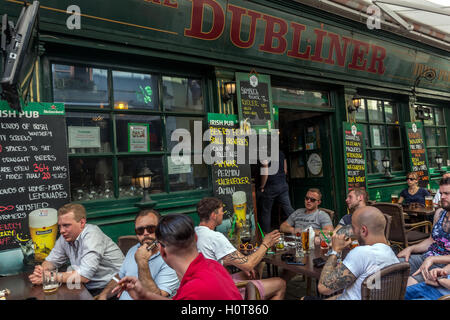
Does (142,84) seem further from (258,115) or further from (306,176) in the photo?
(306,176)

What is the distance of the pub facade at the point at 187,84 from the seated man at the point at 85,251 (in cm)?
103

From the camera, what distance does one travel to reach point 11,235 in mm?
3346

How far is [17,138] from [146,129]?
5.23ft

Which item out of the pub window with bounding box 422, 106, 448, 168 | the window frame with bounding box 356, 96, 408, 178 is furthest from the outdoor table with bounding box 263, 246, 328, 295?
the pub window with bounding box 422, 106, 448, 168

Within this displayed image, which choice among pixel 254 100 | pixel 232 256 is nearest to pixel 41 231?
pixel 232 256

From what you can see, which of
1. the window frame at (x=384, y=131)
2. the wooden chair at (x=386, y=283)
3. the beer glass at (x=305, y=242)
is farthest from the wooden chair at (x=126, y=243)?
the window frame at (x=384, y=131)

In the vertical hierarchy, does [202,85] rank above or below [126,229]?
above

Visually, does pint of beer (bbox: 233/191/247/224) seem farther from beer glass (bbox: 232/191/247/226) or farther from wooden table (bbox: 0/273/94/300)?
wooden table (bbox: 0/273/94/300)

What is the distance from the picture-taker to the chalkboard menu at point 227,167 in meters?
4.87

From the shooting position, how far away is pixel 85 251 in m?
2.69

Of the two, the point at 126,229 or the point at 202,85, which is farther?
the point at 202,85

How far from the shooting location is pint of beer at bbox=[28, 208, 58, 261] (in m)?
3.45

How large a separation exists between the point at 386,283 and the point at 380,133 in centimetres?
673
